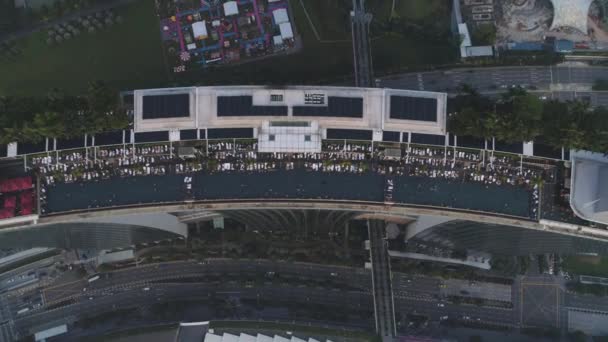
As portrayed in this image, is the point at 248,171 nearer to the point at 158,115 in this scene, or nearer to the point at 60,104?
the point at 158,115

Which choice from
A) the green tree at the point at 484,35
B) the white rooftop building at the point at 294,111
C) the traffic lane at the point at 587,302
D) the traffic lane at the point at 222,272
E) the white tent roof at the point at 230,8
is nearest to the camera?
the white rooftop building at the point at 294,111

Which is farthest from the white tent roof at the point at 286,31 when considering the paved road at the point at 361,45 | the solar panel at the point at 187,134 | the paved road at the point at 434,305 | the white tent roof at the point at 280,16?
the paved road at the point at 434,305

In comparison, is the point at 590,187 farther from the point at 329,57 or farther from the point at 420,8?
the point at 329,57

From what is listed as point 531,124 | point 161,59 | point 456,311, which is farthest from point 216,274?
point 531,124

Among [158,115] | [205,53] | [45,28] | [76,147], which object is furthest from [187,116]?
[45,28]

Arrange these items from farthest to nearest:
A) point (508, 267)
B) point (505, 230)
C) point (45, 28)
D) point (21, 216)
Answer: point (45, 28) → point (508, 267) → point (505, 230) → point (21, 216)

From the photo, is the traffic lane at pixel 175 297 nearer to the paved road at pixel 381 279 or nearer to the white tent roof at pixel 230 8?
the paved road at pixel 381 279
